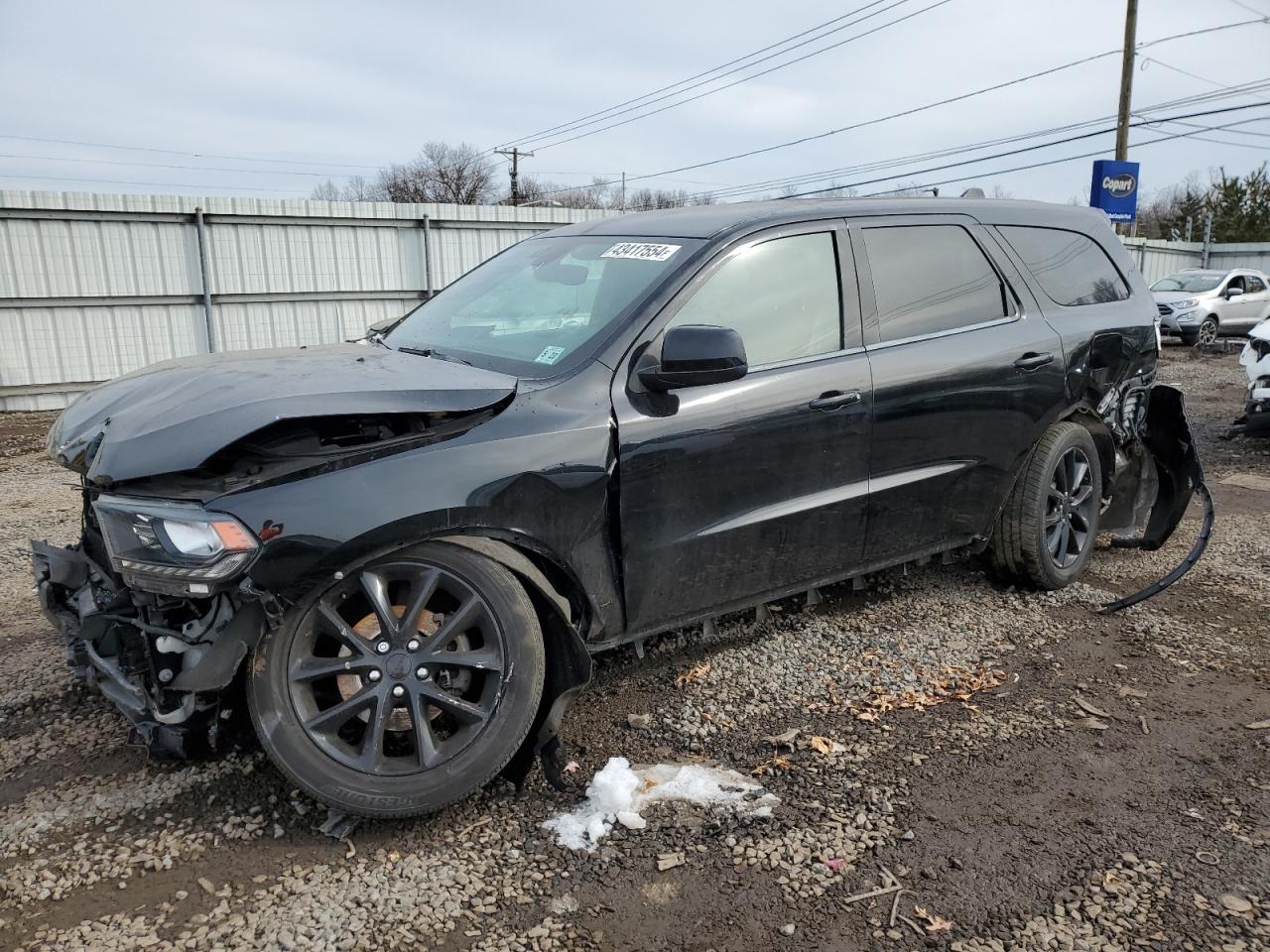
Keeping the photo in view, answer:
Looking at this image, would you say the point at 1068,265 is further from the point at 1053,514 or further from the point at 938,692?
the point at 938,692

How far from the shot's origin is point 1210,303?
65.3ft

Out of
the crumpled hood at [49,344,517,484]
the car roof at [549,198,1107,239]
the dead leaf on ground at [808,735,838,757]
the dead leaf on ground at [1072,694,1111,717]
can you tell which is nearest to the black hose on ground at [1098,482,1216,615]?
the dead leaf on ground at [1072,694,1111,717]

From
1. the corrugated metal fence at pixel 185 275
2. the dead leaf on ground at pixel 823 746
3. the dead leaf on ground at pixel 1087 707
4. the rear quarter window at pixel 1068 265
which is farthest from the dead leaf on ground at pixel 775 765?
the corrugated metal fence at pixel 185 275

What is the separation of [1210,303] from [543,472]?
21495mm

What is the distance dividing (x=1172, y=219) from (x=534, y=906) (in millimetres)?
59506

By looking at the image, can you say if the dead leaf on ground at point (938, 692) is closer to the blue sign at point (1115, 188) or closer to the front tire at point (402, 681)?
the front tire at point (402, 681)

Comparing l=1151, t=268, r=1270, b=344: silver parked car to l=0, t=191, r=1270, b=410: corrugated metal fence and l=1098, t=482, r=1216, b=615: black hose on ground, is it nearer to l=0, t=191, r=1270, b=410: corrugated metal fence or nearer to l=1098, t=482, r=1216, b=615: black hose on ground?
l=0, t=191, r=1270, b=410: corrugated metal fence

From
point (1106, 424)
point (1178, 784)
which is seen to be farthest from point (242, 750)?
point (1106, 424)

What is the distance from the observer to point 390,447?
2.65m

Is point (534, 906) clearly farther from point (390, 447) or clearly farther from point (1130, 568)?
point (1130, 568)

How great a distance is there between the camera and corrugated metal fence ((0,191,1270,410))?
11766mm

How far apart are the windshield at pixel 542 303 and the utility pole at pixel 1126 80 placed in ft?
76.3

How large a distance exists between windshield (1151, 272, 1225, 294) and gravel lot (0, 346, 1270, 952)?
1966 cm

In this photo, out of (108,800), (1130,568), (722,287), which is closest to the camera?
(108,800)
